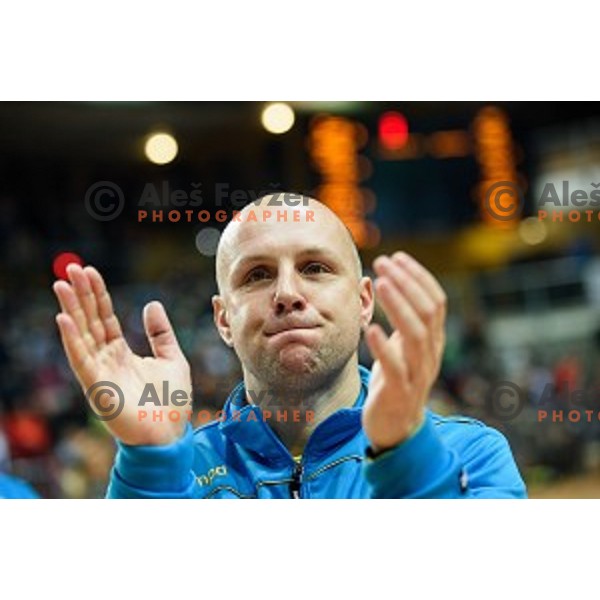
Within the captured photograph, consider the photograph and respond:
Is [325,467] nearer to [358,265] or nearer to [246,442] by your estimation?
[246,442]

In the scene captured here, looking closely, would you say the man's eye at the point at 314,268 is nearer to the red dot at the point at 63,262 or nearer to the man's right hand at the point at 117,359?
the man's right hand at the point at 117,359

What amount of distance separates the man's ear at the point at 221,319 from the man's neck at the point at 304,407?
0.11m

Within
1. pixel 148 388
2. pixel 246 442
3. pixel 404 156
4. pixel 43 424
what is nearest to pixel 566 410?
pixel 404 156

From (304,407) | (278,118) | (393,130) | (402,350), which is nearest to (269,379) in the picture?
(304,407)

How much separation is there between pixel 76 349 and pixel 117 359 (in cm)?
7

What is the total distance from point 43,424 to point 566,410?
1404mm

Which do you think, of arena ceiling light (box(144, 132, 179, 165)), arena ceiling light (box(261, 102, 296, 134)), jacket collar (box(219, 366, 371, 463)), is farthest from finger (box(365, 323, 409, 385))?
arena ceiling light (box(144, 132, 179, 165))

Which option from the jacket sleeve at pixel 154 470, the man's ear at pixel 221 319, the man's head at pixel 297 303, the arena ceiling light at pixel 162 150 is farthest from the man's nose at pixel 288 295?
the arena ceiling light at pixel 162 150

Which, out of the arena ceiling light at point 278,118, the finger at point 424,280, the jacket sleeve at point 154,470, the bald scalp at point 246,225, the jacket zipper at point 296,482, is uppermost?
→ the arena ceiling light at point 278,118

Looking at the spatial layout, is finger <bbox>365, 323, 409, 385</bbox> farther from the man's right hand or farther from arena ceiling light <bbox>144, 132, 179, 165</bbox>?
arena ceiling light <bbox>144, 132, 179, 165</bbox>

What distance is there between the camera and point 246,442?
1.66 metres

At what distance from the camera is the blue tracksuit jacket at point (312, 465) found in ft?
4.55

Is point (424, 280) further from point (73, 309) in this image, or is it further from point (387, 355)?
point (73, 309)
